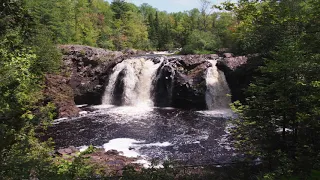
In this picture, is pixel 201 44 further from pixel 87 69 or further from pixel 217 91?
pixel 87 69

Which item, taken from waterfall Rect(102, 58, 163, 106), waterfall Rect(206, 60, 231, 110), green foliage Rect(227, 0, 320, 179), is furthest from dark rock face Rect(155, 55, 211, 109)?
green foliage Rect(227, 0, 320, 179)

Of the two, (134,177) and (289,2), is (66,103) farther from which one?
(289,2)

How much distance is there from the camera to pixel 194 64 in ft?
77.3

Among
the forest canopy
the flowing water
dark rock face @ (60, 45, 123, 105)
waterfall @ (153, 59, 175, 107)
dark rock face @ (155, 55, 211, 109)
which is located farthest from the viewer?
dark rock face @ (60, 45, 123, 105)

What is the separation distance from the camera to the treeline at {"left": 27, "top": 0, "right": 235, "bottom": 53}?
33.1 m

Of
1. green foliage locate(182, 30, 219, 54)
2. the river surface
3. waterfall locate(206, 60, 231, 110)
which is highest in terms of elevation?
green foliage locate(182, 30, 219, 54)

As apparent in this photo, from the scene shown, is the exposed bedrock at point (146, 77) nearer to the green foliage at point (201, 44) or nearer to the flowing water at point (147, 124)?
the flowing water at point (147, 124)

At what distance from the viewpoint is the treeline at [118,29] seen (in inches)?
1303

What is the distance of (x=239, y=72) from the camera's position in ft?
69.8

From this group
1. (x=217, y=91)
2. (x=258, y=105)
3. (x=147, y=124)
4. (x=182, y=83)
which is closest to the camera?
(x=258, y=105)

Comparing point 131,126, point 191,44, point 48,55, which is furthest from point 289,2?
point 191,44

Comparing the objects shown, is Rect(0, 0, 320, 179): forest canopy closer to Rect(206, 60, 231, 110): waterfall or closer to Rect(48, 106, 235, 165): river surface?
Rect(48, 106, 235, 165): river surface

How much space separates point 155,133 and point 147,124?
1.96m

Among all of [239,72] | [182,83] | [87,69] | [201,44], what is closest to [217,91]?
[239,72]
